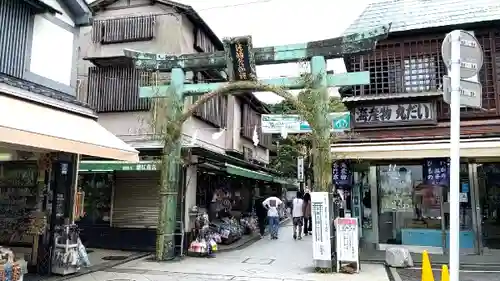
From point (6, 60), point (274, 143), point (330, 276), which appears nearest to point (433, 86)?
point (330, 276)

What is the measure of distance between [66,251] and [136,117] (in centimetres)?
706

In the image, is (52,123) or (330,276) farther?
(330,276)

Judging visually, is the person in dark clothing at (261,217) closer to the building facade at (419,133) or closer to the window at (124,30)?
the building facade at (419,133)

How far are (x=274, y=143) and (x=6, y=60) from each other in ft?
93.6

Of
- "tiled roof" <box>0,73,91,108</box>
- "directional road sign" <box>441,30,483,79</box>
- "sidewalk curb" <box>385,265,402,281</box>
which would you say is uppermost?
"tiled roof" <box>0,73,91,108</box>

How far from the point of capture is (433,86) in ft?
44.6

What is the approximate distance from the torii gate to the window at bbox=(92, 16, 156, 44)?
10.7 ft

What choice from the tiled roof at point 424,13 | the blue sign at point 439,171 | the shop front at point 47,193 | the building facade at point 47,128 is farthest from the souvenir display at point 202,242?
the tiled roof at point 424,13

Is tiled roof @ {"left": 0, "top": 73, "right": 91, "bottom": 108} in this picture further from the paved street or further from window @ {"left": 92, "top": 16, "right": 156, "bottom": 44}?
the paved street

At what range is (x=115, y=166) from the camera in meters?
14.0

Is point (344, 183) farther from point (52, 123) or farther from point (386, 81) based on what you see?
point (52, 123)

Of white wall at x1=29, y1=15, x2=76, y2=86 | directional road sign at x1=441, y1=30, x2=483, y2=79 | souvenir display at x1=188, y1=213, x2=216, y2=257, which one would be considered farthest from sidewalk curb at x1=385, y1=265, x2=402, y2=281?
white wall at x1=29, y1=15, x2=76, y2=86

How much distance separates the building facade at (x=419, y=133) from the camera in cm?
1316

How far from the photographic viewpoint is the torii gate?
38.7ft
